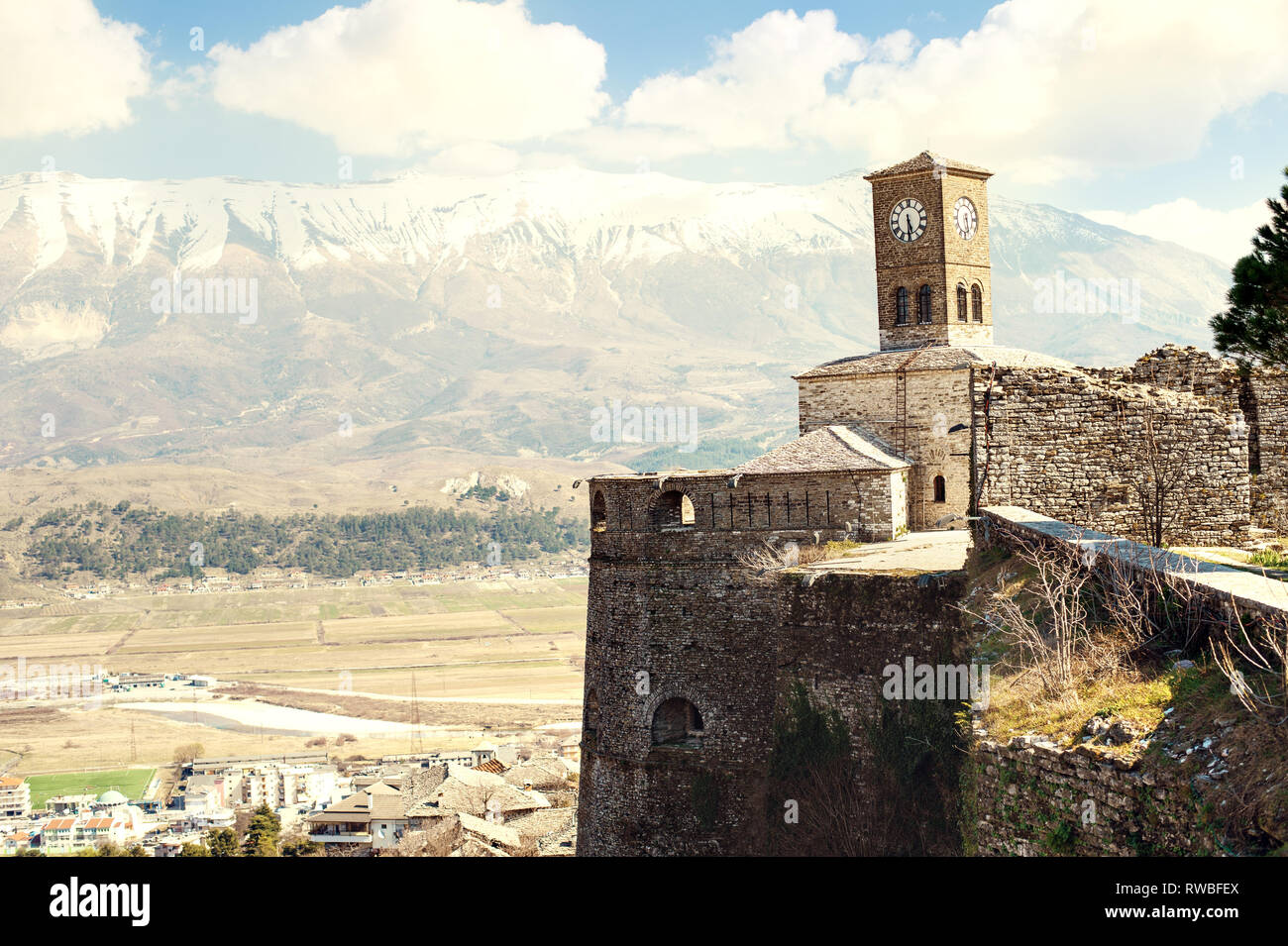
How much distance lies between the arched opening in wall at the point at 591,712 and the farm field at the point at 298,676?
8496 cm

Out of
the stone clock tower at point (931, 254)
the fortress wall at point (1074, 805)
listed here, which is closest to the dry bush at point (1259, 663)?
the fortress wall at point (1074, 805)

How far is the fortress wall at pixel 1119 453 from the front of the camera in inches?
977

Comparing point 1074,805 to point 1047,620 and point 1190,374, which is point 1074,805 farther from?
point 1190,374

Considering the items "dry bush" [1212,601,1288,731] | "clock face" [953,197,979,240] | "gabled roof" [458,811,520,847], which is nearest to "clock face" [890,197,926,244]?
"clock face" [953,197,979,240]

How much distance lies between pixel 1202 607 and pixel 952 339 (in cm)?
2665

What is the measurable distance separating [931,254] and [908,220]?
1334 millimetres

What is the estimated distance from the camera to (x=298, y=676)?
6186 inches

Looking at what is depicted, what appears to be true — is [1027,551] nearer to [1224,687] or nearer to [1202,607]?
[1202,607]

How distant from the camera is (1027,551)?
1712cm

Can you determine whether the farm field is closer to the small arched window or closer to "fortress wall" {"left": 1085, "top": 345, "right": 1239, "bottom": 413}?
the small arched window

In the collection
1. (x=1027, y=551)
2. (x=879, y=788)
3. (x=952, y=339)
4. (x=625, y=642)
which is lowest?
(x=879, y=788)

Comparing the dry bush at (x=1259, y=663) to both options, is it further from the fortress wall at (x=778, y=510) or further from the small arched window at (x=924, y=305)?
the small arched window at (x=924, y=305)
